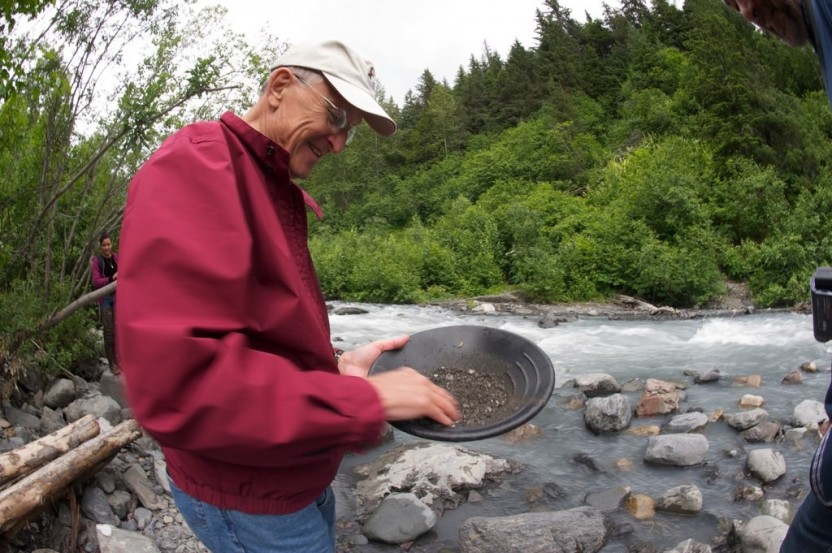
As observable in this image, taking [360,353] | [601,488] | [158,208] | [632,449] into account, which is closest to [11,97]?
[360,353]

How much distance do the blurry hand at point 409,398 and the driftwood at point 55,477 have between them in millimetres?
2720

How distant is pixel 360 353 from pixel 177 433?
947 mm

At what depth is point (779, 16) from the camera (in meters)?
1.62

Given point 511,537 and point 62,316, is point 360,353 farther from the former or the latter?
point 62,316

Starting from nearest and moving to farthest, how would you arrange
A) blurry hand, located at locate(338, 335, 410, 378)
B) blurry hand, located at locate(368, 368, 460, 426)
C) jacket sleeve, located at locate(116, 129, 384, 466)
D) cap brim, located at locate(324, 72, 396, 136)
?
jacket sleeve, located at locate(116, 129, 384, 466), blurry hand, located at locate(368, 368, 460, 426), cap brim, located at locate(324, 72, 396, 136), blurry hand, located at locate(338, 335, 410, 378)

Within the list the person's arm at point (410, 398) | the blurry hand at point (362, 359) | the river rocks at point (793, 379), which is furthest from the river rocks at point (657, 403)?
the person's arm at point (410, 398)

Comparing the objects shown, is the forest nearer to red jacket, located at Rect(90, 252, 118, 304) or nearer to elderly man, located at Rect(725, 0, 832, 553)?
red jacket, located at Rect(90, 252, 118, 304)

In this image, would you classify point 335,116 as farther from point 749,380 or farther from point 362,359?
point 749,380

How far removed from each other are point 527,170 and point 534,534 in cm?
2887

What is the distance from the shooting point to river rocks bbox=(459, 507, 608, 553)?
4258 millimetres

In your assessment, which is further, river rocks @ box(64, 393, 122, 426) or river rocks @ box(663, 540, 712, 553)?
river rocks @ box(64, 393, 122, 426)

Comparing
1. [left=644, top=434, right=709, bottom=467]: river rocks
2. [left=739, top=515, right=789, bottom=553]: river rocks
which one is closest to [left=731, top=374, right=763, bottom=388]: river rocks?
[left=644, top=434, right=709, bottom=467]: river rocks

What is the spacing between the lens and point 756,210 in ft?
58.8

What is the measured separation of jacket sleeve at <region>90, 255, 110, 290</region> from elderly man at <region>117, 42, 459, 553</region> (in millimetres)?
6303
